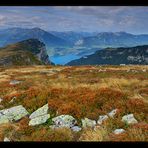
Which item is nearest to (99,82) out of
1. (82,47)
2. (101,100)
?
(82,47)

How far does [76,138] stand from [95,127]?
3.14 feet

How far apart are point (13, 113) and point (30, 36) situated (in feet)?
14.0

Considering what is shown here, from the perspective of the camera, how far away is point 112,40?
1978cm

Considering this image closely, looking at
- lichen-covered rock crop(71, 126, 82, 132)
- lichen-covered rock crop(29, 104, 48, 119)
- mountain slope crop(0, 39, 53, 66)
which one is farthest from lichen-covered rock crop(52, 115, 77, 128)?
mountain slope crop(0, 39, 53, 66)

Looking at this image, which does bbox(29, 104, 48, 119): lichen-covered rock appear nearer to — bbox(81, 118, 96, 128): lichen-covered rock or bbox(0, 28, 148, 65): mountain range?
bbox(81, 118, 96, 128): lichen-covered rock

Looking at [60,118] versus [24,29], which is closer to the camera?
[60,118]

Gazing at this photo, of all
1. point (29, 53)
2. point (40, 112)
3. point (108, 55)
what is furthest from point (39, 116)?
point (29, 53)

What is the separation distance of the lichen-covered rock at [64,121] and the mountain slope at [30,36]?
13.8 ft

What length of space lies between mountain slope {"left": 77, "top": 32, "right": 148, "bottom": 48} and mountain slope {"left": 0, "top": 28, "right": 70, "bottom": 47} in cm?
119

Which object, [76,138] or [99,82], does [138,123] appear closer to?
[76,138]

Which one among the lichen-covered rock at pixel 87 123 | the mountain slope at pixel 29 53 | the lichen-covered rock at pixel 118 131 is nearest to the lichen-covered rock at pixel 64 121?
the lichen-covered rock at pixel 87 123

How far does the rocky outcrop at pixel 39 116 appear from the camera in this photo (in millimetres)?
16156

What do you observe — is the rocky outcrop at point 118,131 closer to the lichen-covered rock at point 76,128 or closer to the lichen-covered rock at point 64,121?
the lichen-covered rock at point 76,128

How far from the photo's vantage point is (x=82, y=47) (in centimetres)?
2094
